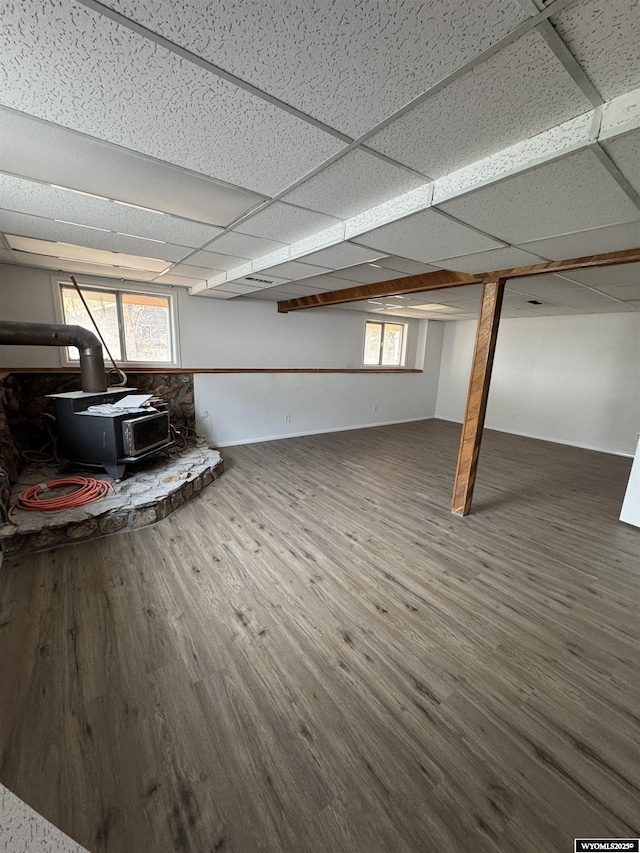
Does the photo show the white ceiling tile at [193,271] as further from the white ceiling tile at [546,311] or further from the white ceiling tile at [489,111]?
the white ceiling tile at [546,311]

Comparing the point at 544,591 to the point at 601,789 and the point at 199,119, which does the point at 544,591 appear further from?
the point at 199,119

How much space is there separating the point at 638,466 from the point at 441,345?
199 inches

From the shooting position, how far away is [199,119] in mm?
1139

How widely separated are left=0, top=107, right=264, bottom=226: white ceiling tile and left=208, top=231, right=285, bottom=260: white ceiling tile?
0.41m

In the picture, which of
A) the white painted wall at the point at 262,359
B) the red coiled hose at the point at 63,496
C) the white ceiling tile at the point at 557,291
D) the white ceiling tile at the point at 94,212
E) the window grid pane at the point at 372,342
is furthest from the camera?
the window grid pane at the point at 372,342

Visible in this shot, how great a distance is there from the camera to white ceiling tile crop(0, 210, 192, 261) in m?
2.16

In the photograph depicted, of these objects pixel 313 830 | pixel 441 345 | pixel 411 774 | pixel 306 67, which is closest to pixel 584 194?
pixel 306 67

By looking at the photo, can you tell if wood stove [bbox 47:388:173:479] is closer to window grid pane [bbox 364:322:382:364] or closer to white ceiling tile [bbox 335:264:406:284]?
white ceiling tile [bbox 335:264:406:284]

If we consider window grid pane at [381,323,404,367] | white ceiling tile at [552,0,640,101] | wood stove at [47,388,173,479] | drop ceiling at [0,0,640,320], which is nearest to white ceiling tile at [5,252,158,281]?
drop ceiling at [0,0,640,320]

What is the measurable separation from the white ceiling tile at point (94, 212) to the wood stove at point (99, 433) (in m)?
1.51

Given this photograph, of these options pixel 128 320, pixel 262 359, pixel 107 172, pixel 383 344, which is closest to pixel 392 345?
pixel 383 344

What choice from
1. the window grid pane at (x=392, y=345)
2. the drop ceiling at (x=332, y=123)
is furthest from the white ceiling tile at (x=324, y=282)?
the window grid pane at (x=392, y=345)

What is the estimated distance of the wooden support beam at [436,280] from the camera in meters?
2.22

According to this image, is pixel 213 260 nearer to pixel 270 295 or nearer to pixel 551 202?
pixel 270 295
